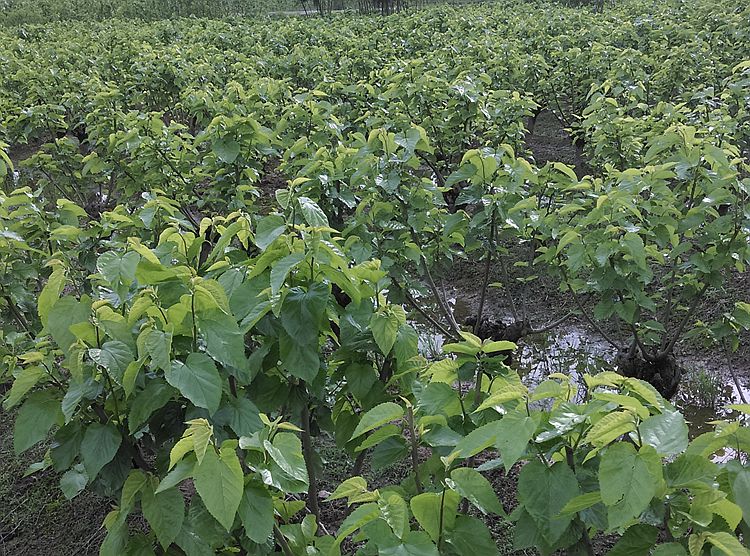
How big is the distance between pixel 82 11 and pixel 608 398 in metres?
26.1

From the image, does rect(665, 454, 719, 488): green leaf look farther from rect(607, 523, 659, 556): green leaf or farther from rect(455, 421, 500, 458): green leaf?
rect(455, 421, 500, 458): green leaf

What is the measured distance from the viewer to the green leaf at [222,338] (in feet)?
5.22

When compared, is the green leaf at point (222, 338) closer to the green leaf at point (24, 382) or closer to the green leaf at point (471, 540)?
the green leaf at point (24, 382)

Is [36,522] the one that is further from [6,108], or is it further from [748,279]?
[6,108]

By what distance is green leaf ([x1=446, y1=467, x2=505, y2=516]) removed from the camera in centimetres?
136

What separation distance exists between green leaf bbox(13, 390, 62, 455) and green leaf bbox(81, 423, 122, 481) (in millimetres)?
96

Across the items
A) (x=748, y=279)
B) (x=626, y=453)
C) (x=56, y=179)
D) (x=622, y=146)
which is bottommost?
(x=748, y=279)

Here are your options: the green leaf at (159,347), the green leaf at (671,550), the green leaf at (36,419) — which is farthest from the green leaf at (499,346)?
the green leaf at (36,419)

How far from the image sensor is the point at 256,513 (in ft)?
4.78

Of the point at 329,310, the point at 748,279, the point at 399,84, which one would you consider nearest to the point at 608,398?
the point at 329,310

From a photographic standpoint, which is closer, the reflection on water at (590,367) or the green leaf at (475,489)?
the green leaf at (475,489)

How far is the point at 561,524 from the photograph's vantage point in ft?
4.32

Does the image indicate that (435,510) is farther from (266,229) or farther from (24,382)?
(24,382)

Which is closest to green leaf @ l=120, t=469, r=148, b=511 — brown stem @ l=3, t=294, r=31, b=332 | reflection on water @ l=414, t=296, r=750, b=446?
brown stem @ l=3, t=294, r=31, b=332
